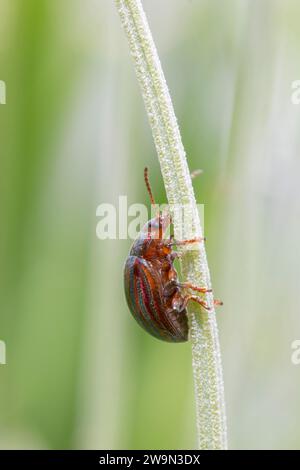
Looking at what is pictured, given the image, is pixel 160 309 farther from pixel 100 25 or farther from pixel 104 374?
pixel 100 25

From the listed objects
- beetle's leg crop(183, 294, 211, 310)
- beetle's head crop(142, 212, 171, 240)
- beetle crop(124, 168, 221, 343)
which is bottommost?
beetle's leg crop(183, 294, 211, 310)

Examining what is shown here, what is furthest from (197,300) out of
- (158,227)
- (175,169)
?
(158,227)

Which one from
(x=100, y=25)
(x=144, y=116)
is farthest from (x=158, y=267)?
(x=100, y=25)

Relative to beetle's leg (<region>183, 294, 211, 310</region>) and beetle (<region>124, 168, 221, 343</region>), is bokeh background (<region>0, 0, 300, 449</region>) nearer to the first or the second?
beetle (<region>124, 168, 221, 343</region>)

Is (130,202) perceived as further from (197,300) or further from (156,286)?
(197,300)

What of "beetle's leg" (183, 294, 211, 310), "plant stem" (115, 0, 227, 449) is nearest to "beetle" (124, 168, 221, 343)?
"beetle's leg" (183, 294, 211, 310)

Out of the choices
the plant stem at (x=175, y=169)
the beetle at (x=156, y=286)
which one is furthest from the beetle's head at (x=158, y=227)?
the plant stem at (x=175, y=169)

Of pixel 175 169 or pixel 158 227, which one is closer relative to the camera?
pixel 175 169

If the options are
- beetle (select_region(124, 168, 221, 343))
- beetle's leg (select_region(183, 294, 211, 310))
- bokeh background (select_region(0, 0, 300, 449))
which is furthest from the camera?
bokeh background (select_region(0, 0, 300, 449))
